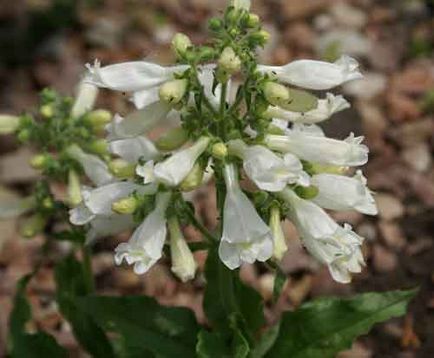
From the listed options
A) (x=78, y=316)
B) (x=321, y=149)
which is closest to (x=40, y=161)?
(x=78, y=316)

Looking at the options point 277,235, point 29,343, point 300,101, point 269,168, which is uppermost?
point 300,101

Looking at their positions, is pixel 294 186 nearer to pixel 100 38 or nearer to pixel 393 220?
pixel 393 220

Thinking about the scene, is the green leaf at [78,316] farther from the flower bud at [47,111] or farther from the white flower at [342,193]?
the white flower at [342,193]

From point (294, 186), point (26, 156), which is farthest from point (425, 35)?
point (294, 186)

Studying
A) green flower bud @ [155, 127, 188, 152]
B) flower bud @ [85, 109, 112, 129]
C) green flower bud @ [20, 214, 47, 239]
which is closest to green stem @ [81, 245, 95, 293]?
green flower bud @ [20, 214, 47, 239]

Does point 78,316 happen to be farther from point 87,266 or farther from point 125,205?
point 125,205

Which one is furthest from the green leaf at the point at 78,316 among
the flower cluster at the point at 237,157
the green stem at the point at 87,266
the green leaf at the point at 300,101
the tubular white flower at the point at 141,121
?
the green leaf at the point at 300,101

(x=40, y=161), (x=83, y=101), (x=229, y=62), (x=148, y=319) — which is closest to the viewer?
(x=229, y=62)
